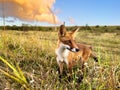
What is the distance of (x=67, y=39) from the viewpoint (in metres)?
6.72

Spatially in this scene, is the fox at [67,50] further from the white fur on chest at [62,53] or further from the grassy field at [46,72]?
the grassy field at [46,72]

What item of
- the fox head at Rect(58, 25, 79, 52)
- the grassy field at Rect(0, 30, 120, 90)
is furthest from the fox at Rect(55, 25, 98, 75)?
the grassy field at Rect(0, 30, 120, 90)

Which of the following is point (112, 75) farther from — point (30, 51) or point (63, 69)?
point (30, 51)

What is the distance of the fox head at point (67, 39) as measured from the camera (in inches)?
260

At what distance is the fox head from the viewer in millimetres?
6602

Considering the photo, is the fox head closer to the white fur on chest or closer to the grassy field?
the white fur on chest

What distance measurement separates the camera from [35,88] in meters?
5.01

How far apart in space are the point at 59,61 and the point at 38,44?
2160 millimetres

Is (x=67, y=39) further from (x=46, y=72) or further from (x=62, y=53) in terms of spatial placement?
(x=46, y=72)

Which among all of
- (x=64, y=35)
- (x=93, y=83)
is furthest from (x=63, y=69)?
(x=93, y=83)

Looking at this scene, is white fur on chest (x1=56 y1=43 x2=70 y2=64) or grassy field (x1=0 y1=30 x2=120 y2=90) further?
white fur on chest (x1=56 y1=43 x2=70 y2=64)

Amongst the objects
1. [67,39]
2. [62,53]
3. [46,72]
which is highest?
[67,39]

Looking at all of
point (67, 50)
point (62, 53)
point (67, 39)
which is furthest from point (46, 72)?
point (67, 39)

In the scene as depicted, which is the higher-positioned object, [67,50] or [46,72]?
[67,50]
